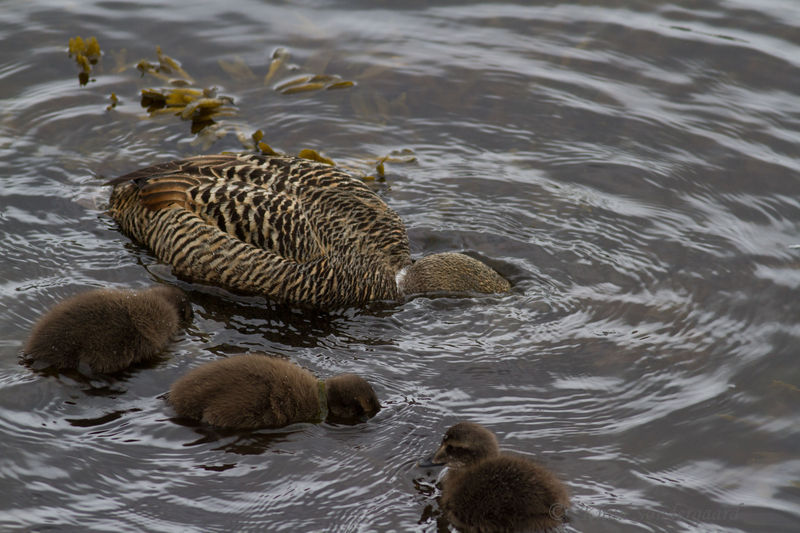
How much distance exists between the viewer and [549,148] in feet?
31.0

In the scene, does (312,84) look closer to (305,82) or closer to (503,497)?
(305,82)

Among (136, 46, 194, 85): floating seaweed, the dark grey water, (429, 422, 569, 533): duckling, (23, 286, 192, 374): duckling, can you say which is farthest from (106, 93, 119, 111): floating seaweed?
(429, 422, 569, 533): duckling

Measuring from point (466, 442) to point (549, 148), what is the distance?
184 inches

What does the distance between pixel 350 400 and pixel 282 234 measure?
182 centimetres

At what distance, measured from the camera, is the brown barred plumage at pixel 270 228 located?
24.0 ft

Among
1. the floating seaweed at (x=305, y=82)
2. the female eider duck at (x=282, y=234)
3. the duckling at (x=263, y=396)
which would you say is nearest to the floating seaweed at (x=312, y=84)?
the floating seaweed at (x=305, y=82)

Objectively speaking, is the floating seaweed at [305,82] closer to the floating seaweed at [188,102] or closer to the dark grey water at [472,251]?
the dark grey water at [472,251]

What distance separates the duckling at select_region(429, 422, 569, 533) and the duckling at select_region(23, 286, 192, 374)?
7.64 ft

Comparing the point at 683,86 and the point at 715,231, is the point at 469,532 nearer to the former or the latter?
the point at 715,231

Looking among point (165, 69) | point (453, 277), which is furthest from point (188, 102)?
point (453, 277)

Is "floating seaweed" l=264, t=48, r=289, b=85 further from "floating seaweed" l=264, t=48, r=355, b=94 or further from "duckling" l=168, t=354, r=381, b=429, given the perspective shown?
"duckling" l=168, t=354, r=381, b=429

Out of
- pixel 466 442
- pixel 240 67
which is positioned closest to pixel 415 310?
pixel 466 442

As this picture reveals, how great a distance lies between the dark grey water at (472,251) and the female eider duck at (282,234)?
0.20 metres

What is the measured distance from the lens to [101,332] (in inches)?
243
